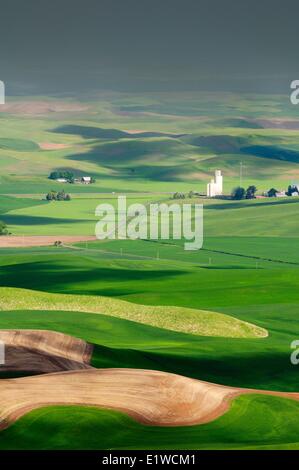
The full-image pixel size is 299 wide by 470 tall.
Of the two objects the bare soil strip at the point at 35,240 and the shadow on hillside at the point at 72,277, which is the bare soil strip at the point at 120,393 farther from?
the bare soil strip at the point at 35,240

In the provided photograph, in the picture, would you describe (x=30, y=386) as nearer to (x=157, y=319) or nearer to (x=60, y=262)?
(x=157, y=319)

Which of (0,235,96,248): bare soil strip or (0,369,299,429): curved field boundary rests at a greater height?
(0,235,96,248): bare soil strip

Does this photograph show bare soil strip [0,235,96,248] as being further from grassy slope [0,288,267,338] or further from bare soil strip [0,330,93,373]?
bare soil strip [0,330,93,373]

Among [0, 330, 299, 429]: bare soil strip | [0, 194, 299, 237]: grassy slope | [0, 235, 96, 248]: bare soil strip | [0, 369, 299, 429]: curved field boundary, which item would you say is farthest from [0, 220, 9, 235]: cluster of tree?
[0, 369, 299, 429]: curved field boundary

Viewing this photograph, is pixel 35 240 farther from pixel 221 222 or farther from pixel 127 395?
pixel 127 395

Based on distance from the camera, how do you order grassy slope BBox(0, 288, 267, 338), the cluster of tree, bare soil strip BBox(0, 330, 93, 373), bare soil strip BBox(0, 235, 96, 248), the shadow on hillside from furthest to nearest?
1. the cluster of tree
2. bare soil strip BBox(0, 235, 96, 248)
3. the shadow on hillside
4. grassy slope BBox(0, 288, 267, 338)
5. bare soil strip BBox(0, 330, 93, 373)
